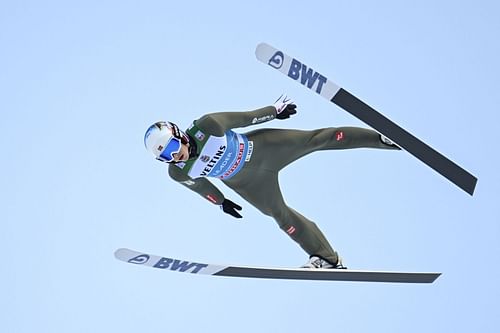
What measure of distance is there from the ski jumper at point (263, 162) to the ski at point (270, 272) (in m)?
0.17

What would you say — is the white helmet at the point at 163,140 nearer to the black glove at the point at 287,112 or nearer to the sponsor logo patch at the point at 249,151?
the sponsor logo patch at the point at 249,151

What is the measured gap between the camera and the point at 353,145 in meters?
4.67

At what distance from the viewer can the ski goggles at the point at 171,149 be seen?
13.7ft

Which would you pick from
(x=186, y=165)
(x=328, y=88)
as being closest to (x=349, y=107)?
(x=328, y=88)

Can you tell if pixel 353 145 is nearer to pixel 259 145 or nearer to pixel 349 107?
pixel 259 145

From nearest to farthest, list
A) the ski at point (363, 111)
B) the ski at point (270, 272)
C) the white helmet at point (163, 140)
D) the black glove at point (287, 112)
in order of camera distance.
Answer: the ski at point (363, 111)
the white helmet at point (163, 140)
the ski at point (270, 272)
the black glove at point (287, 112)

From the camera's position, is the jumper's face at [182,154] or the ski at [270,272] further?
the ski at [270,272]

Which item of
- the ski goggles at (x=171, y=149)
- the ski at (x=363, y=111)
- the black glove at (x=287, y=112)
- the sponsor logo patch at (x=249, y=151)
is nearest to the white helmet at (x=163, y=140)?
the ski goggles at (x=171, y=149)

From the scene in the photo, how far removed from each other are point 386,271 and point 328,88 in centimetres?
137

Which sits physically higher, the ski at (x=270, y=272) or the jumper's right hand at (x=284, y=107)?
the jumper's right hand at (x=284, y=107)

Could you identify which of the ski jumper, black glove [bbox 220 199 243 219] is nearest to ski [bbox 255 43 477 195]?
the ski jumper

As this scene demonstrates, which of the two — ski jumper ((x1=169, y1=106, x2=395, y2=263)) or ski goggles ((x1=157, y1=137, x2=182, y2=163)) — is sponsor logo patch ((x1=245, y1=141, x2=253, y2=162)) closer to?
ski jumper ((x1=169, y1=106, x2=395, y2=263))

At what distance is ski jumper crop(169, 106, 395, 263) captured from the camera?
14.4 ft

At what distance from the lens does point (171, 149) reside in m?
4.19
